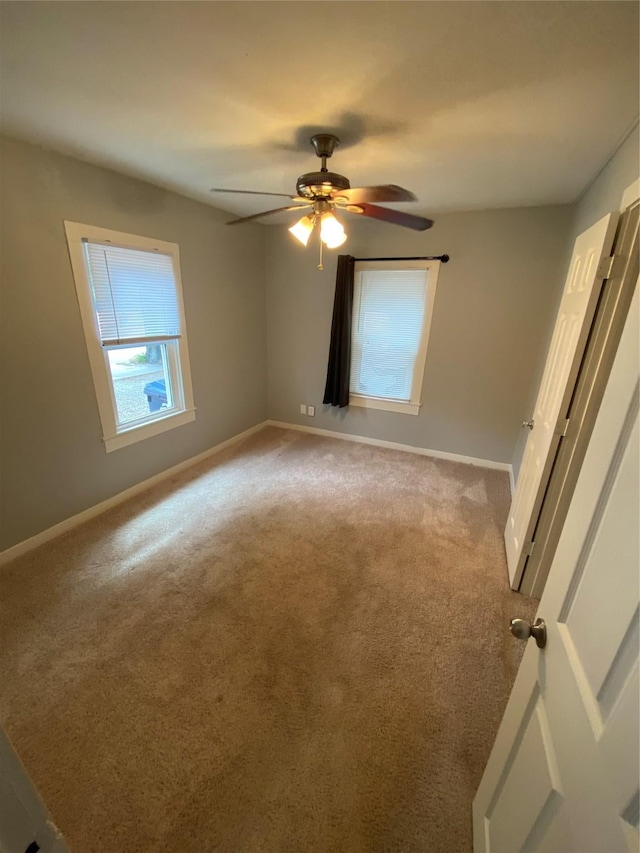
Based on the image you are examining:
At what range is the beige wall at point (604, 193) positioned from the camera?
1.54 meters

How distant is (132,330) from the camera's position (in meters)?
2.64

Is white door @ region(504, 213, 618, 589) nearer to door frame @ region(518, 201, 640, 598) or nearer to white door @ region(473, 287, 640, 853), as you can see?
door frame @ region(518, 201, 640, 598)

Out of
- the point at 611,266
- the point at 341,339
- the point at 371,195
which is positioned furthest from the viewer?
the point at 341,339

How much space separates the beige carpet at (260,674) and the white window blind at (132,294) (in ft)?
4.59

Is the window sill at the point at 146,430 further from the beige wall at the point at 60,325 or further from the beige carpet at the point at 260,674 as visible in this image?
the beige carpet at the point at 260,674

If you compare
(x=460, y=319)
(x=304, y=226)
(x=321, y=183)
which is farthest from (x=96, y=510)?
(x=460, y=319)

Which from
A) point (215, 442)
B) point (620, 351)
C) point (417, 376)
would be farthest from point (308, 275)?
point (620, 351)

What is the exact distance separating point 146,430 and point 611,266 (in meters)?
3.14

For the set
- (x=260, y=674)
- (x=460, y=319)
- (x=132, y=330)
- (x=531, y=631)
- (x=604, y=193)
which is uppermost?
(x=604, y=193)

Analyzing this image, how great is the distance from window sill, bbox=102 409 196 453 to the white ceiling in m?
1.81

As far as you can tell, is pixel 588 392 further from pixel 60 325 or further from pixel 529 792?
pixel 60 325

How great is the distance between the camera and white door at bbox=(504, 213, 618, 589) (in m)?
1.54

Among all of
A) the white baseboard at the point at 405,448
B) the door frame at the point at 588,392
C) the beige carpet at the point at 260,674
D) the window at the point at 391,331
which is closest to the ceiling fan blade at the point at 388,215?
the door frame at the point at 588,392

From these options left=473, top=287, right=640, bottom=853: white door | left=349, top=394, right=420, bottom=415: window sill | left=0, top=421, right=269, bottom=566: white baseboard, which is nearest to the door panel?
left=473, top=287, right=640, bottom=853: white door
